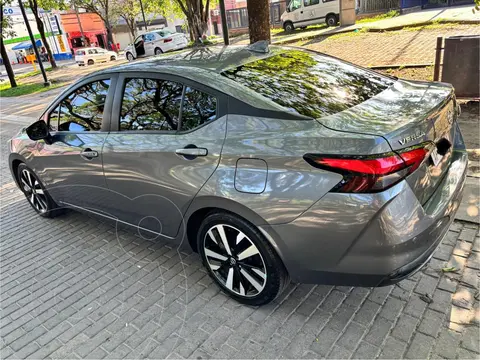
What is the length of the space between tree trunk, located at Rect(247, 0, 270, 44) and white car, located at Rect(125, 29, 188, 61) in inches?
703

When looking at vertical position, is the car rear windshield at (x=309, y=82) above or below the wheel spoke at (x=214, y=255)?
above

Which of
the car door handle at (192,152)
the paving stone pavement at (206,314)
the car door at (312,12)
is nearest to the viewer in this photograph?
the paving stone pavement at (206,314)

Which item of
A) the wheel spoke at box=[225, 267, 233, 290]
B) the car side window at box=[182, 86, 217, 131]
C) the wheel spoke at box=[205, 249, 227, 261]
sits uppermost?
the car side window at box=[182, 86, 217, 131]

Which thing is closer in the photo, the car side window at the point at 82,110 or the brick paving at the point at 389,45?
the car side window at the point at 82,110

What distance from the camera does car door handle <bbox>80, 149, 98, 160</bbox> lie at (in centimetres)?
A: 337

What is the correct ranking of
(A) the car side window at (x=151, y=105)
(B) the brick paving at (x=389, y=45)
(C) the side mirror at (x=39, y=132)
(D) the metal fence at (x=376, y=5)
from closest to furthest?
(A) the car side window at (x=151, y=105)
(C) the side mirror at (x=39, y=132)
(B) the brick paving at (x=389, y=45)
(D) the metal fence at (x=376, y=5)

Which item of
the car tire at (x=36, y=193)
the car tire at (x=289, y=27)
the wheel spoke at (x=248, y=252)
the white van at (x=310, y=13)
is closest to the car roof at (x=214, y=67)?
the wheel spoke at (x=248, y=252)

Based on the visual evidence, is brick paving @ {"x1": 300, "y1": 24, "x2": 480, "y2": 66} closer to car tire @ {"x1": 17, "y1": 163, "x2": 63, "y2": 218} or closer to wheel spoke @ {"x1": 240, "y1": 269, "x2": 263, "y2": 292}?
wheel spoke @ {"x1": 240, "y1": 269, "x2": 263, "y2": 292}

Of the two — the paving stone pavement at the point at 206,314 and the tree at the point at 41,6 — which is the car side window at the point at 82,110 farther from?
the tree at the point at 41,6

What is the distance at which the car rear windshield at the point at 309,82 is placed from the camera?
100 inches

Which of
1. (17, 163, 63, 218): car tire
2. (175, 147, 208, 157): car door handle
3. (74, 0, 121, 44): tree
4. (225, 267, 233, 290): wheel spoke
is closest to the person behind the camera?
(175, 147, 208, 157): car door handle

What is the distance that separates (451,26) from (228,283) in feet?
47.8

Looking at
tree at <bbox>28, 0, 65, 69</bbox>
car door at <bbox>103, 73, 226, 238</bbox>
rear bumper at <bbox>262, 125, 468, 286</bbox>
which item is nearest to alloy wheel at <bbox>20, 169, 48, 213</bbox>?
car door at <bbox>103, 73, 226, 238</bbox>

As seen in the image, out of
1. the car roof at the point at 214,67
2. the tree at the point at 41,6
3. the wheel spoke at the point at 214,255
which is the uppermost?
the tree at the point at 41,6
